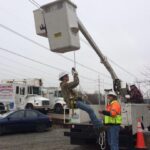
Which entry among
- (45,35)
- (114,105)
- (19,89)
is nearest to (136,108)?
(114,105)

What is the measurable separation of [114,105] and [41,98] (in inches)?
762

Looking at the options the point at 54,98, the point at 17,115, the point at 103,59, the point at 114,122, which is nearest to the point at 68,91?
the point at 114,122

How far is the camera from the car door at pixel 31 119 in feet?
61.5

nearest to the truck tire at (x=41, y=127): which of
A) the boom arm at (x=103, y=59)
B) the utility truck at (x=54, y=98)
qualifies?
the boom arm at (x=103, y=59)

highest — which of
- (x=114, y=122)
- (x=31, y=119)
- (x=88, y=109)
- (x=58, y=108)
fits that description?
(x=58, y=108)

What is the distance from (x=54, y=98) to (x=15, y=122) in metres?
13.7

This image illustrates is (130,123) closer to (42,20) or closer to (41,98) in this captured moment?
(42,20)

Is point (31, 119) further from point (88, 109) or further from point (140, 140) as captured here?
point (88, 109)

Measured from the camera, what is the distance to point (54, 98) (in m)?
31.8

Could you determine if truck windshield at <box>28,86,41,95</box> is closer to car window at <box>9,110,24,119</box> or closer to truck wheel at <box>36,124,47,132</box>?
truck wheel at <box>36,124,47,132</box>

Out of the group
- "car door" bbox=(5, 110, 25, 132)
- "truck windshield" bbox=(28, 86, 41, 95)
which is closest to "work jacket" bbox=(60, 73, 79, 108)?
"car door" bbox=(5, 110, 25, 132)

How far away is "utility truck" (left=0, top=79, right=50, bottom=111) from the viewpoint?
89.3ft

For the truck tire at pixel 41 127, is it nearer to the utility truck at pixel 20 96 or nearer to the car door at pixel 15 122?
the car door at pixel 15 122

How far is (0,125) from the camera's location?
57.7 feet
